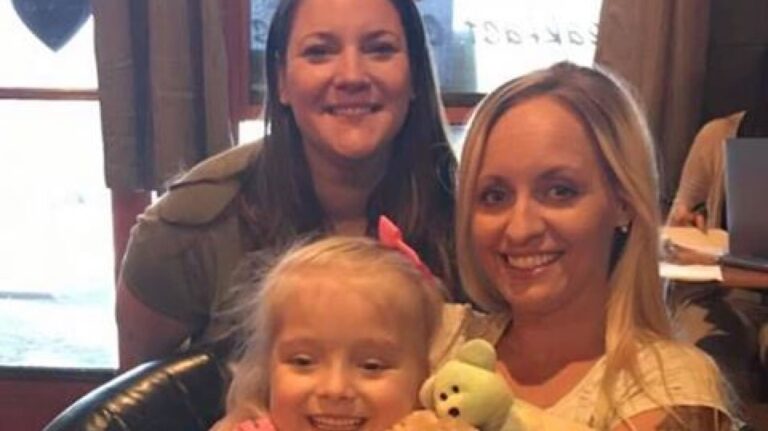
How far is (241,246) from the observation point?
196 cm

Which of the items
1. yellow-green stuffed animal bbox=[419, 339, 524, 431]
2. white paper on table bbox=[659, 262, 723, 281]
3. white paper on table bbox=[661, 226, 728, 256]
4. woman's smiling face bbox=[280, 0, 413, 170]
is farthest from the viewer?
white paper on table bbox=[661, 226, 728, 256]

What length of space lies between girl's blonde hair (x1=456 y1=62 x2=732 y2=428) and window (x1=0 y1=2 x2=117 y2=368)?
1871 mm

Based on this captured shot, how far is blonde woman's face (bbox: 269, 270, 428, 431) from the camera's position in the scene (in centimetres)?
131

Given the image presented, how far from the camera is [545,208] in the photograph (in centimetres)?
136

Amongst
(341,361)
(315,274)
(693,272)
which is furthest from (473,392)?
(693,272)

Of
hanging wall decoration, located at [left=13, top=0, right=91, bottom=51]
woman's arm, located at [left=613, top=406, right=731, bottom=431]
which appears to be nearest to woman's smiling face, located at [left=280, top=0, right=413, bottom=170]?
woman's arm, located at [left=613, top=406, right=731, bottom=431]

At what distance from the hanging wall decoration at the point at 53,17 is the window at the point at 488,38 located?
462mm

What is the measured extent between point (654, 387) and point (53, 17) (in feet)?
7.29

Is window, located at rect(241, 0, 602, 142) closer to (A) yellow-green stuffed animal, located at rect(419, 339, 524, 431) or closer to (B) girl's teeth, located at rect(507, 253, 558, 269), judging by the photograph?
(B) girl's teeth, located at rect(507, 253, 558, 269)

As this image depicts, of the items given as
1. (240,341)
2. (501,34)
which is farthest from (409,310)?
(501,34)

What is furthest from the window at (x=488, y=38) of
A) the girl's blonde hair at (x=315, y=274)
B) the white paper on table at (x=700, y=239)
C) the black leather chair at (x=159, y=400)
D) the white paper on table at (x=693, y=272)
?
the girl's blonde hair at (x=315, y=274)

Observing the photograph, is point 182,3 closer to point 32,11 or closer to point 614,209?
point 32,11

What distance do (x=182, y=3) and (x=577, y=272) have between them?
1.68 metres

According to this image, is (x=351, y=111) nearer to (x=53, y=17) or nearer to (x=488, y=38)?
(x=488, y=38)
